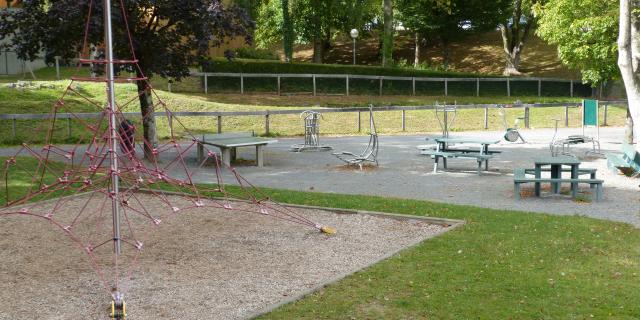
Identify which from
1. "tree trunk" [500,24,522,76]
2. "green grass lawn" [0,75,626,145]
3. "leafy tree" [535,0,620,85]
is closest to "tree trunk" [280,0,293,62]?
"green grass lawn" [0,75,626,145]

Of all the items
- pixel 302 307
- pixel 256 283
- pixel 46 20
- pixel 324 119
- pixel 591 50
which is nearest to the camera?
pixel 302 307

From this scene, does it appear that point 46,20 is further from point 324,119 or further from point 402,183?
point 324,119

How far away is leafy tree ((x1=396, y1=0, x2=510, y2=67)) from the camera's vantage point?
→ 43678mm

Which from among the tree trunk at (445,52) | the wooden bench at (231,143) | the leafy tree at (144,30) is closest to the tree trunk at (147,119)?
the leafy tree at (144,30)

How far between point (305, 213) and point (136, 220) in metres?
2.36

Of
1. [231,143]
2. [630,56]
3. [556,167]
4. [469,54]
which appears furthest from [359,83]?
[556,167]

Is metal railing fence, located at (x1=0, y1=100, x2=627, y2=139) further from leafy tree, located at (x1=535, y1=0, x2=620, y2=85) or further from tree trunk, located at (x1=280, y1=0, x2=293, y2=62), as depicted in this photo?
tree trunk, located at (x1=280, y1=0, x2=293, y2=62)

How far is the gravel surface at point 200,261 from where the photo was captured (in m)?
6.51

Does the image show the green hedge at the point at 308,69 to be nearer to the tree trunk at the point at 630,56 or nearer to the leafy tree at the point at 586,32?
the leafy tree at the point at 586,32

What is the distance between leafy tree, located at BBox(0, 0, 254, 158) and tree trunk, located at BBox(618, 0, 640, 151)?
786 centimetres

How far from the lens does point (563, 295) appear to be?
6562 millimetres

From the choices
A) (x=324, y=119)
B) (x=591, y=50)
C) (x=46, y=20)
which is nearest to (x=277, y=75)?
(x=324, y=119)

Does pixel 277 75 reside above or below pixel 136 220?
above

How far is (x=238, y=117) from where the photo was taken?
26.0 m
